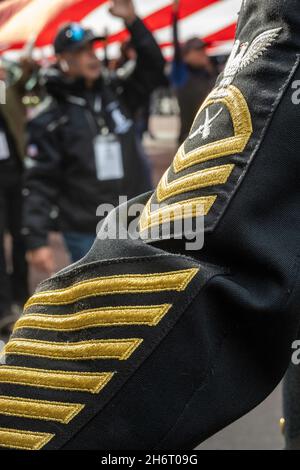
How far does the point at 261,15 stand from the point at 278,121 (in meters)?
0.12

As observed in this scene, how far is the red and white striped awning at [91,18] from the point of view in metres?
6.34

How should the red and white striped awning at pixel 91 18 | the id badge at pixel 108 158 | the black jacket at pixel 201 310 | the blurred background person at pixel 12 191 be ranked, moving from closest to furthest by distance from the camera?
1. the black jacket at pixel 201 310
2. the id badge at pixel 108 158
3. the blurred background person at pixel 12 191
4. the red and white striped awning at pixel 91 18

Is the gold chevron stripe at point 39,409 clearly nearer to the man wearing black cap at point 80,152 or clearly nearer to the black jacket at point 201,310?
the black jacket at point 201,310

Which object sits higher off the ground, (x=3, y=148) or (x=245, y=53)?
(x=245, y=53)

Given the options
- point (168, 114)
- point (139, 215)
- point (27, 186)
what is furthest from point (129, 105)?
point (168, 114)

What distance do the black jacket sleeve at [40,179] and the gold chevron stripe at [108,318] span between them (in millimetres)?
3492

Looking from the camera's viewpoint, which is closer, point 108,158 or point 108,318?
point 108,318

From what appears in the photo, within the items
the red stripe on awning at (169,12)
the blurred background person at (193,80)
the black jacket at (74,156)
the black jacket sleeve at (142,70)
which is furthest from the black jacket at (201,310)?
the blurred background person at (193,80)

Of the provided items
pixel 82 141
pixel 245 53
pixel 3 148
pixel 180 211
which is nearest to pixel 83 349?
pixel 180 211

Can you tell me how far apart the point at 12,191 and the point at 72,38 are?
1352 mm

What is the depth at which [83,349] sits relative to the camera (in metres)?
0.88

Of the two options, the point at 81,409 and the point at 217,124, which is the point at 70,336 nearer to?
the point at 81,409

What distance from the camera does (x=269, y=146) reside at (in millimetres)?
873

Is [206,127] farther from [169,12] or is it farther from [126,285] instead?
[169,12]
